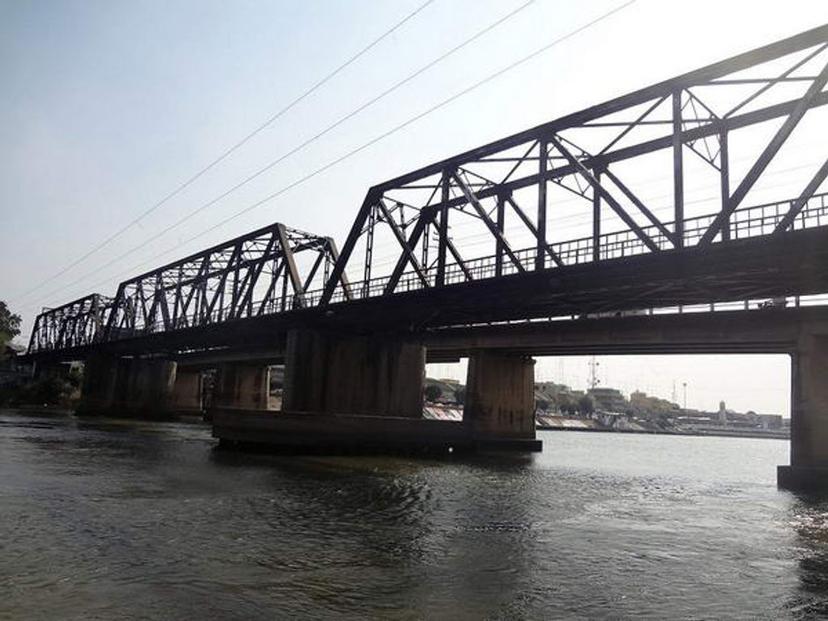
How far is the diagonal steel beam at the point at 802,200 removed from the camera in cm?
2556

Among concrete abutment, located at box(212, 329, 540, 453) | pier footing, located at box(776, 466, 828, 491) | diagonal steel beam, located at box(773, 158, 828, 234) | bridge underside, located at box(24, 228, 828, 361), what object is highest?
diagonal steel beam, located at box(773, 158, 828, 234)

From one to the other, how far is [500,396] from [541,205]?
35815 mm

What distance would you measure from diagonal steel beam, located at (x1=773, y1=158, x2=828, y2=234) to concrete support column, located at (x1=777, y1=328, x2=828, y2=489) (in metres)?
20.8

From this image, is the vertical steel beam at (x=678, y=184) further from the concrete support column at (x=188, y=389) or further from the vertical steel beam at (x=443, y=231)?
the concrete support column at (x=188, y=389)

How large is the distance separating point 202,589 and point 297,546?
4.33 metres

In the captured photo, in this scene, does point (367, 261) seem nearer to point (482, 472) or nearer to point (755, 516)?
point (482, 472)

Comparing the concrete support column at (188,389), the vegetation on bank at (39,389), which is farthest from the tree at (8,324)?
the concrete support column at (188,389)

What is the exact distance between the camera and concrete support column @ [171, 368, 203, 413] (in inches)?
5054

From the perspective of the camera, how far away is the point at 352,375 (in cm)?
5684

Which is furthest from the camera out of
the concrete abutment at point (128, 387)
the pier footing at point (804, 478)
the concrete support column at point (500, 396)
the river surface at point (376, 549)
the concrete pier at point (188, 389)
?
the concrete pier at point (188, 389)

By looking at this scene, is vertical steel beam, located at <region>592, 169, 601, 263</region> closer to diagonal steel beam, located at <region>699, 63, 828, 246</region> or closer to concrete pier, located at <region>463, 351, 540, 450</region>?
diagonal steel beam, located at <region>699, 63, 828, 246</region>

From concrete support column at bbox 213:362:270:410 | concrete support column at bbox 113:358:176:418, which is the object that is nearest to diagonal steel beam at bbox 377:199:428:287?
concrete support column at bbox 213:362:270:410

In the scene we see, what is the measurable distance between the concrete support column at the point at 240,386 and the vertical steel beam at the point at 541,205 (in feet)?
244

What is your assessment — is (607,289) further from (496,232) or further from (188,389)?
(188,389)
